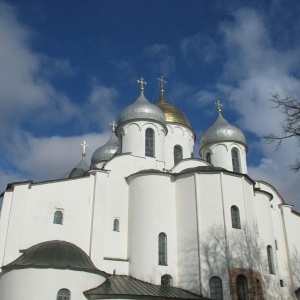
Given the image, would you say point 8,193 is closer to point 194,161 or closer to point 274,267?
point 194,161

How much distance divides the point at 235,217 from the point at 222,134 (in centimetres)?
795

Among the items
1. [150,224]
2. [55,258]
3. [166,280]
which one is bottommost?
[166,280]

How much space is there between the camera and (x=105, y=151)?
31.5 meters

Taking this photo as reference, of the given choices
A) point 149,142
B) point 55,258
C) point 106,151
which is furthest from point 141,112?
point 55,258

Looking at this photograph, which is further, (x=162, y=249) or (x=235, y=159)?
(x=235, y=159)

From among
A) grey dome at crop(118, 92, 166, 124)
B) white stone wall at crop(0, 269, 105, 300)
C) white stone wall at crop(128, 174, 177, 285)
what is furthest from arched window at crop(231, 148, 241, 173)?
white stone wall at crop(0, 269, 105, 300)

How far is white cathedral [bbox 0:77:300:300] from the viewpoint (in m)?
16.3

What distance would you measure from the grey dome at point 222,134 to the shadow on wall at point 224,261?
813cm

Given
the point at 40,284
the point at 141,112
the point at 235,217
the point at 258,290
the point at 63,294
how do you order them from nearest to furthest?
1. the point at 40,284
2. the point at 63,294
3. the point at 258,290
4. the point at 235,217
5. the point at 141,112

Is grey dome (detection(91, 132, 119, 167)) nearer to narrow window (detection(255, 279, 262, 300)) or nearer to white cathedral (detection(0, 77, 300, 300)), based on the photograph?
white cathedral (detection(0, 77, 300, 300))

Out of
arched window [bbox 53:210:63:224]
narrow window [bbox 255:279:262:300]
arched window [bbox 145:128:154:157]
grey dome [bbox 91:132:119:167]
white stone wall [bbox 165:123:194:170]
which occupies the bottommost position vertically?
narrow window [bbox 255:279:262:300]

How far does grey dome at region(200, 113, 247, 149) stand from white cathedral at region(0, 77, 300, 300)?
4505mm

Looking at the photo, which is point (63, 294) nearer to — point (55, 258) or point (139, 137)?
point (55, 258)

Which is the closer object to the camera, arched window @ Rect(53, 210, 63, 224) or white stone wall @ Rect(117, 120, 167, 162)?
arched window @ Rect(53, 210, 63, 224)
